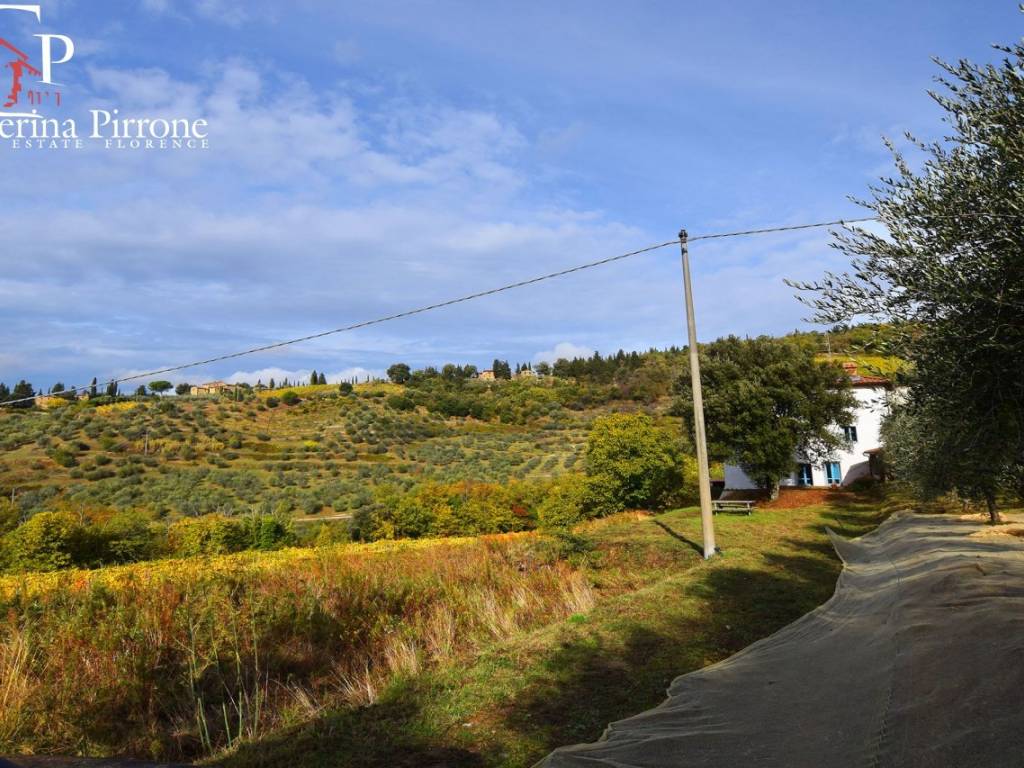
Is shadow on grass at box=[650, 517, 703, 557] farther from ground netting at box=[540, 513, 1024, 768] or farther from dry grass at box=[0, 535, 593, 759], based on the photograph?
ground netting at box=[540, 513, 1024, 768]

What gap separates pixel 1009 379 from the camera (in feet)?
19.5

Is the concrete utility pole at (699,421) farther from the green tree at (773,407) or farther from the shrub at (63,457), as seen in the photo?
the shrub at (63,457)

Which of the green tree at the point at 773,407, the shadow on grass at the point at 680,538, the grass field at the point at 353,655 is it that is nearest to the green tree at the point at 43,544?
the grass field at the point at 353,655

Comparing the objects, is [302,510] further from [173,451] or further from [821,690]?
[821,690]

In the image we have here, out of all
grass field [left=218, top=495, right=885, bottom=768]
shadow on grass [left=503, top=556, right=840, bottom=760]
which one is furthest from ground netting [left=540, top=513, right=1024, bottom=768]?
grass field [left=218, top=495, right=885, bottom=768]

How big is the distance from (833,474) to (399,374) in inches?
2898

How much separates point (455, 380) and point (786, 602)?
92223mm

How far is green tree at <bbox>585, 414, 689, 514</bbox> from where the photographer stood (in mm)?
31609

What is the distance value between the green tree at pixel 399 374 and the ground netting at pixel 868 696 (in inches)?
3667

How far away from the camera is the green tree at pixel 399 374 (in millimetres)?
99812

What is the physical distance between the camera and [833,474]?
39250 mm

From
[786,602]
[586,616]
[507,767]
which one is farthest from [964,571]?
[507,767]

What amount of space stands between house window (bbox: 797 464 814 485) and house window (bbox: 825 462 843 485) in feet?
3.10

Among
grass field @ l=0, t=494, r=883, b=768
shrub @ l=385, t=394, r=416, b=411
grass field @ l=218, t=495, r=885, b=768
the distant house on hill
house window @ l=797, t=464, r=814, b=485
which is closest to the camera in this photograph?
grass field @ l=218, t=495, r=885, b=768
